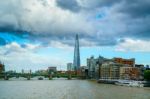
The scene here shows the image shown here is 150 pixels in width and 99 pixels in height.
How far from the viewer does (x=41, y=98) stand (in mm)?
88562

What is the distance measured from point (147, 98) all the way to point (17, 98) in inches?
1216

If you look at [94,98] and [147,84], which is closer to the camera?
[94,98]

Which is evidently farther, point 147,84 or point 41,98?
point 147,84

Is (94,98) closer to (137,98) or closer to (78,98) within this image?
(78,98)

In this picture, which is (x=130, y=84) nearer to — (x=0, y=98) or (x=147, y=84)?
(x=147, y=84)

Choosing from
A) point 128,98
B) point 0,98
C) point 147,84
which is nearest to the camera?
point 0,98

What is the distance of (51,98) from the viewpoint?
89.5 meters

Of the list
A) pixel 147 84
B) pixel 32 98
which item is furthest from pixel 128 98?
pixel 147 84

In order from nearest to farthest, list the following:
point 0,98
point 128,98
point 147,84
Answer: point 0,98
point 128,98
point 147,84

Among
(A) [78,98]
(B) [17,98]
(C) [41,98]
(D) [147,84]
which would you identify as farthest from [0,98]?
(D) [147,84]

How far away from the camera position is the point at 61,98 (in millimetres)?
90312

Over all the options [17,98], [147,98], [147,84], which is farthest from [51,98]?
[147,84]

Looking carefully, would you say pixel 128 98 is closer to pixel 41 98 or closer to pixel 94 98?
pixel 94 98

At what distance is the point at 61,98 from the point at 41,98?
16.1ft
